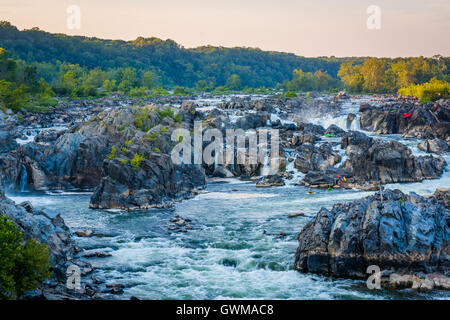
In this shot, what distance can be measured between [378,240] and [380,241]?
0.16 meters

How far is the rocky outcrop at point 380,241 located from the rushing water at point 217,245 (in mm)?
997

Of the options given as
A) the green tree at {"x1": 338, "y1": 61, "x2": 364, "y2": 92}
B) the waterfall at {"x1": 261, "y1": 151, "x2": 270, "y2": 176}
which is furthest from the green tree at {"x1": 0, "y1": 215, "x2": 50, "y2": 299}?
the green tree at {"x1": 338, "y1": 61, "x2": 364, "y2": 92}

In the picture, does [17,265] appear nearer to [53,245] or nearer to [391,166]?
[53,245]

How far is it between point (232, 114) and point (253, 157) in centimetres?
2500

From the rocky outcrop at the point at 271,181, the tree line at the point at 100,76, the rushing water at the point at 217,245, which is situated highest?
the tree line at the point at 100,76

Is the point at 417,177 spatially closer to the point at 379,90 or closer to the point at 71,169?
the point at 71,169

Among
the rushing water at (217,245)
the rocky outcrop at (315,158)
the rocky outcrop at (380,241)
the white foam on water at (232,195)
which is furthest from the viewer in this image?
the rocky outcrop at (315,158)

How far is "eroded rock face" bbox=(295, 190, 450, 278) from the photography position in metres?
25.0

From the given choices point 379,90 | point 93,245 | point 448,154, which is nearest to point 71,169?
point 93,245

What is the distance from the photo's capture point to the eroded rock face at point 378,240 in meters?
25.0

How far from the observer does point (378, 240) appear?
25625 millimetres

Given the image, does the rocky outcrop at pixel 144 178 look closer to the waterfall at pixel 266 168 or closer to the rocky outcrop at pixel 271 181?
the rocky outcrop at pixel 271 181

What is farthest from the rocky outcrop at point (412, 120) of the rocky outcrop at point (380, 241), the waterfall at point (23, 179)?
the waterfall at point (23, 179)

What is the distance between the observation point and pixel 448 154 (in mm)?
56000
